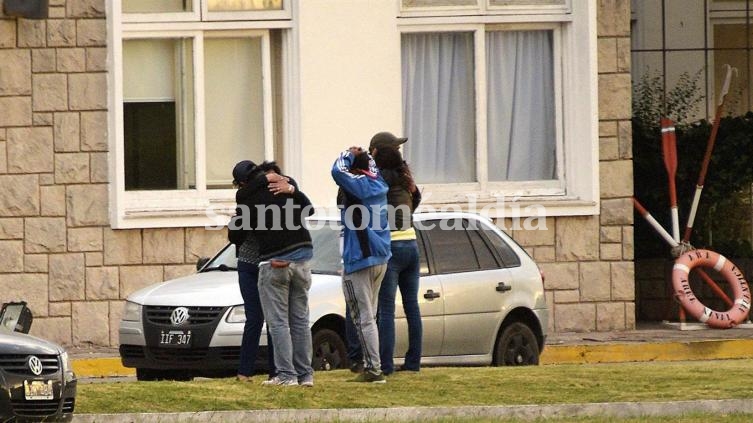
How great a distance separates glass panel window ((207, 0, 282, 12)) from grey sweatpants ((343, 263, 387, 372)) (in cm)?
747

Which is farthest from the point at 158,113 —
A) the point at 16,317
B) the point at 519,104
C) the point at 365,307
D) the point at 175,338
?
the point at 16,317

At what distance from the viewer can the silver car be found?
46.0ft

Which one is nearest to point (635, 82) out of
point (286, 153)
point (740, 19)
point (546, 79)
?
point (740, 19)

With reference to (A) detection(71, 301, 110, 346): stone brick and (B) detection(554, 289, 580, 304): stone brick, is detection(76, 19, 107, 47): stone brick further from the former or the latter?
(B) detection(554, 289, 580, 304): stone brick

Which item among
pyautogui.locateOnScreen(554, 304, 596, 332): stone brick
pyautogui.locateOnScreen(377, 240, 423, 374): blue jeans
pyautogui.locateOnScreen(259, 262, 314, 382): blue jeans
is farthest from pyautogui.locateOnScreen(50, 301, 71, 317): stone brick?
pyautogui.locateOnScreen(259, 262, 314, 382): blue jeans

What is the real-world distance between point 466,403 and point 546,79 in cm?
904

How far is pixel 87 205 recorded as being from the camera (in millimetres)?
18844

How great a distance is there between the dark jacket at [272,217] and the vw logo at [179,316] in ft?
5.18

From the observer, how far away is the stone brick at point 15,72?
1862 cm

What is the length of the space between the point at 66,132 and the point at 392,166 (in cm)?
656

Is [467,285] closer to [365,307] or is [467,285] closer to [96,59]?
[365,307]

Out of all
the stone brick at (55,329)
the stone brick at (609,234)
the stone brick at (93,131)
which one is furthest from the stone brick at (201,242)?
the stone brick at (609,234)

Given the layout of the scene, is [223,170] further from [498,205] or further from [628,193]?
[628,193]

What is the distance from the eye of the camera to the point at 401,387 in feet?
41.2
